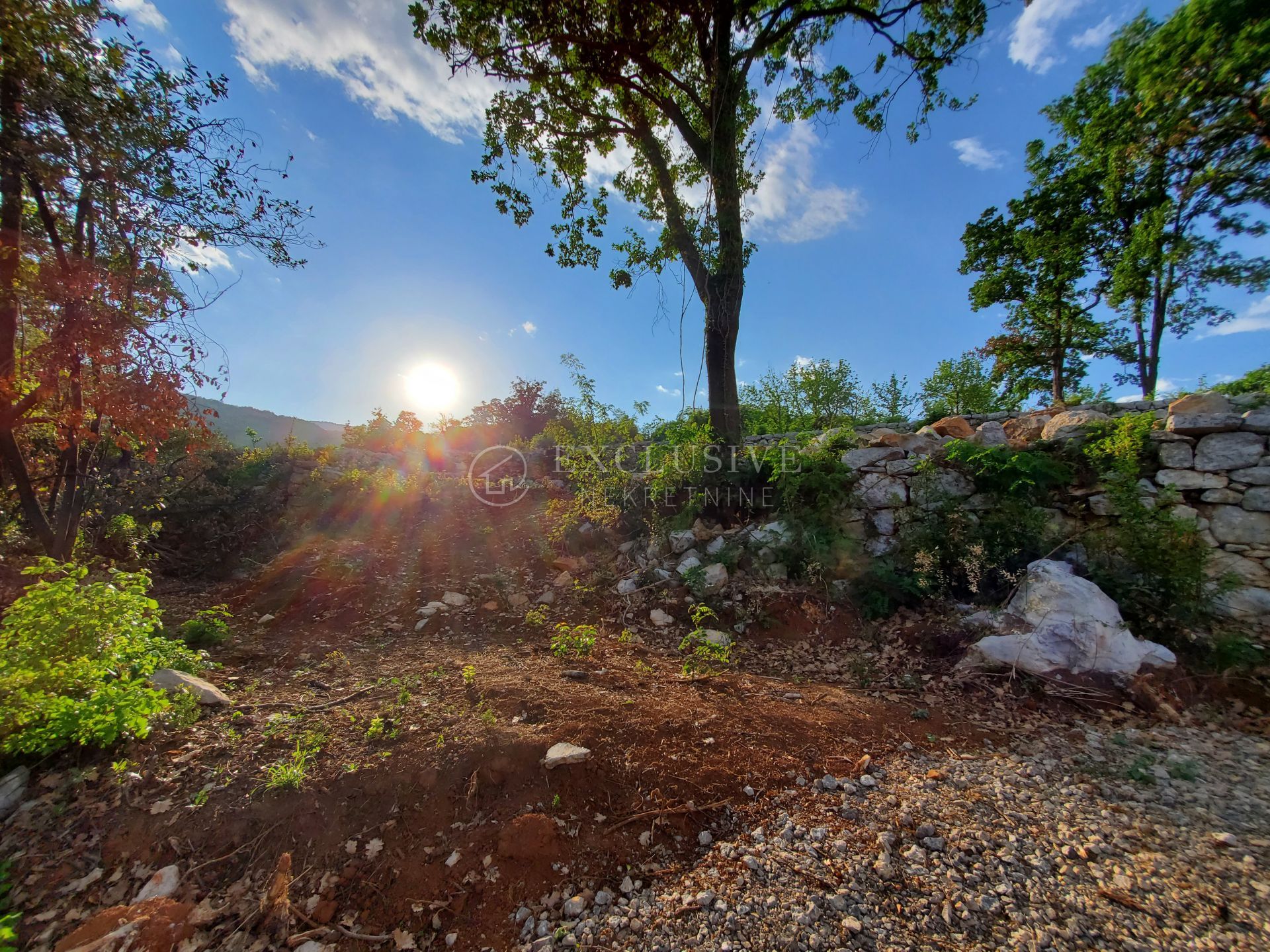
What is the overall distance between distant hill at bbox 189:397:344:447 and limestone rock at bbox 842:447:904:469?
5526 mm

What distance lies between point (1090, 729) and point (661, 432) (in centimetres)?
519

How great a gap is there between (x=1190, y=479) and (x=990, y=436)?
132cm

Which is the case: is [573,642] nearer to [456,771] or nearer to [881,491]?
[456,771]

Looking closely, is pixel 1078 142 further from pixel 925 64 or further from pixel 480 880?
pixel 480 880

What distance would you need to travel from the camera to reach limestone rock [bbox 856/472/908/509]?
14.3 feet

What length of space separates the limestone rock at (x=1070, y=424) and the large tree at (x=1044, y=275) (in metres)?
9.74

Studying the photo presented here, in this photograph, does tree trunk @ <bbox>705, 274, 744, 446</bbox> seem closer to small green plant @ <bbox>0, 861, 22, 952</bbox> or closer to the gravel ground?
the gravel ground

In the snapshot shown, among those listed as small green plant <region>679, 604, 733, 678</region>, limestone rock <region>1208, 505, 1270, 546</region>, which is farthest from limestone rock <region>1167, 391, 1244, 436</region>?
small green plant <region>679, 604, 733, 678</region>

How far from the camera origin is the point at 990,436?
14.5 feet

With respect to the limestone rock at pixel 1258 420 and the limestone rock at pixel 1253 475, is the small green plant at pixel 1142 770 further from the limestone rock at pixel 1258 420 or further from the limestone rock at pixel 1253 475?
the limestone rock at pixel 1258 420

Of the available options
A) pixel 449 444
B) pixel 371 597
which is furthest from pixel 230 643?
pixel 449 444

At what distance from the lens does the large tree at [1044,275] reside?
11.6 m

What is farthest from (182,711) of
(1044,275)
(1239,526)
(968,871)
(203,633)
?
(1044,275)

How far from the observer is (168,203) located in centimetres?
318
